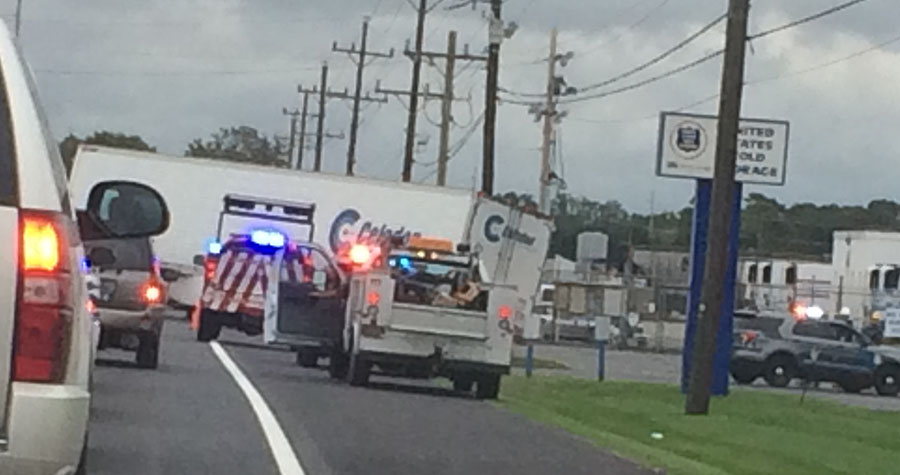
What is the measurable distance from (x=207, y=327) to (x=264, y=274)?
1501mm

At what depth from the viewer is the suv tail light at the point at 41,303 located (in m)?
6.23

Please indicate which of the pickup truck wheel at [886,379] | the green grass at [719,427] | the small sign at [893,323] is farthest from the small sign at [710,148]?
the pickup truck wheel at [886,379]

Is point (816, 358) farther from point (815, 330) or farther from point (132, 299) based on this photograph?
point (132, 299)

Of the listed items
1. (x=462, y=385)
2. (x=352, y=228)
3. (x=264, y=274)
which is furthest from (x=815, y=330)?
(x=462, y=385)

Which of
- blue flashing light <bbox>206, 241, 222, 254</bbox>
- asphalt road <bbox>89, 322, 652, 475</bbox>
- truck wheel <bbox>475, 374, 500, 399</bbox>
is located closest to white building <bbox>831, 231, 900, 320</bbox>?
blue flashing light <bbox>206, 241, 222, 254</bbox>

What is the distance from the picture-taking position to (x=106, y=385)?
20453 mm

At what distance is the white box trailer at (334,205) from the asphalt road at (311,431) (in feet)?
47.3

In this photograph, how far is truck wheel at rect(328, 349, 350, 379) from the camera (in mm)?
26812

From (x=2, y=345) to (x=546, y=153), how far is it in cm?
5858

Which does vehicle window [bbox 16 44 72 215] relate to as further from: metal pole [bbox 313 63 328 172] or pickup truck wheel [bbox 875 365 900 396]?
metal pole [bbox 313 63 328 172]

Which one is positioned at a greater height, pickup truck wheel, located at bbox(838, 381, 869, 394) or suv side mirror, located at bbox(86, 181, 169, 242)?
suv side mirror, located at bbox(86, 181, 169, 242)

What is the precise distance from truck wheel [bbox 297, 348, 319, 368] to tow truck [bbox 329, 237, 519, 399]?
2520 mm

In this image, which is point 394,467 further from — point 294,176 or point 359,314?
point 294,176

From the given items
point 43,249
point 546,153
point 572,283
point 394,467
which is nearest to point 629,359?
point 546,153
